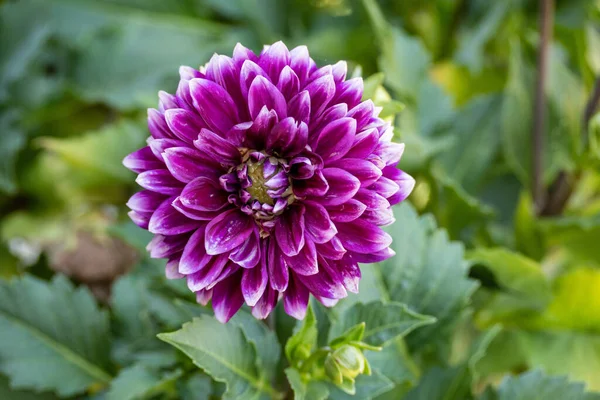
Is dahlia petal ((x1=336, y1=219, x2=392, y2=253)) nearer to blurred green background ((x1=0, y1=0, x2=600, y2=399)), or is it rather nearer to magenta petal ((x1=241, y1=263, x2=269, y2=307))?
magenta petal ((x1=241, y1=263, x2=269, y2=307))

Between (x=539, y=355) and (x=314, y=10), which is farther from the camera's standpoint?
(x=314, y=10)

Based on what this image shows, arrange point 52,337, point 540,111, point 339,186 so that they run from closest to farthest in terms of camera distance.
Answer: point 339,186 → point 52,337 → point 540,111

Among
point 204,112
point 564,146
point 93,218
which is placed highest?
point 204,112

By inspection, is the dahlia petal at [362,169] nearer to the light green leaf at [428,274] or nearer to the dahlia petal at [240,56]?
the dahlia petal at [240,56]

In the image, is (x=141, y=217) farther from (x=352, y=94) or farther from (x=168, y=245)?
(x=352, y=94)

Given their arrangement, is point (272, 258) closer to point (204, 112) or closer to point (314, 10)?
point (204, 112)

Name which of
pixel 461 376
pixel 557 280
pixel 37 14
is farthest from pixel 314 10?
pixel 461 376

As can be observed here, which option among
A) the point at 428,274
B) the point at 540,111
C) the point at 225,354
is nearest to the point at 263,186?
the point at 225,354
